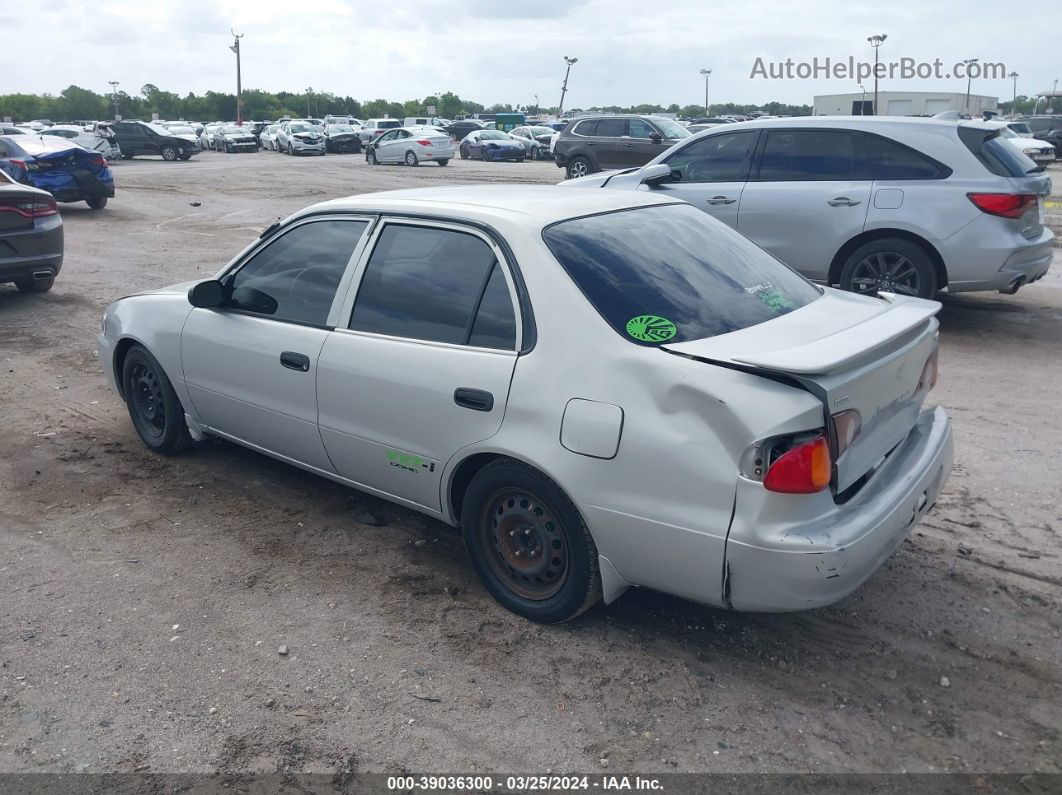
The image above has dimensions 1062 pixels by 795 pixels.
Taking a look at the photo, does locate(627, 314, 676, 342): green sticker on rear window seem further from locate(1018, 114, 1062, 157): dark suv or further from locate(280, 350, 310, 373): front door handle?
locate(1018, 114, 1062, 157): dark suv

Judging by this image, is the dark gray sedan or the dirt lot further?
the dark gray sedan

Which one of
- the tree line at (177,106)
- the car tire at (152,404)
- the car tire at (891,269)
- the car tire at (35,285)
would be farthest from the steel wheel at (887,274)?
the tree line at (177,106)

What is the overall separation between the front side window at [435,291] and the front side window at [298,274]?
23cm

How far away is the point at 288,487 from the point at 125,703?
1941 millimetres

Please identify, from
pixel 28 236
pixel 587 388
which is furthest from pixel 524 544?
pixel 28 236

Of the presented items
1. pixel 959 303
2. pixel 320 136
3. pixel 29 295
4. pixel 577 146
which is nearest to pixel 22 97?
pixel 320 136

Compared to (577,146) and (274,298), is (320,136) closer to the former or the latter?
(577,146)

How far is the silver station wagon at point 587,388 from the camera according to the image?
301cm

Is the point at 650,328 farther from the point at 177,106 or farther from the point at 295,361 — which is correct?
the point at 177,106

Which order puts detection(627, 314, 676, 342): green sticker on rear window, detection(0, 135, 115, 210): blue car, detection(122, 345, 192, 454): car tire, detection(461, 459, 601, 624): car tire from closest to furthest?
1. detection(627, 314, 676, 342): green sticker on rear window
2. detection(461, 459, 601, 624): car tire
3. detection(122, 345, 192, 454): car tire
4. detection(0, 135, 115, 210): blue car

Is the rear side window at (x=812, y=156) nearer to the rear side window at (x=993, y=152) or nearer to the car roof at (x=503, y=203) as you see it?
the rear side window at (x=993, y=152)

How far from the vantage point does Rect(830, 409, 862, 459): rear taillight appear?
3.07 meters

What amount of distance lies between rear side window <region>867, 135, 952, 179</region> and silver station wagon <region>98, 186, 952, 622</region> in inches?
172

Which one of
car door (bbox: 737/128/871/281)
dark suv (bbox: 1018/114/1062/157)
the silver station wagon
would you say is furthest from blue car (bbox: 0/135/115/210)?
dark suv (bbox: 1018/114/1062/157)
